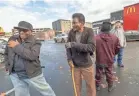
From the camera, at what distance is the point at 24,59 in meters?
3.84

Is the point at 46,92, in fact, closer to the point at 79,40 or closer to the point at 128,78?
the point at 79,40

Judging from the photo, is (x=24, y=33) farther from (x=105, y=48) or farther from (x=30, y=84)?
(x=105, y=48)

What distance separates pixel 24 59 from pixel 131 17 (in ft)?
72.8

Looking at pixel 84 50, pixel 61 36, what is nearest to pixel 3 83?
pixel 84 50

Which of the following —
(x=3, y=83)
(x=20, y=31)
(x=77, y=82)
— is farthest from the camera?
(x=3, y=83)

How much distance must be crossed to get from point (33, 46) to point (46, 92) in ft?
3.04

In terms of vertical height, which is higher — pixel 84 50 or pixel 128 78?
pixel 84 50

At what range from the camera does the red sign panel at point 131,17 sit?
2406 centimetres

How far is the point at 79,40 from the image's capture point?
165 inches

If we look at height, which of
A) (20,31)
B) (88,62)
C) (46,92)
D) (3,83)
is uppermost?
(20,31)

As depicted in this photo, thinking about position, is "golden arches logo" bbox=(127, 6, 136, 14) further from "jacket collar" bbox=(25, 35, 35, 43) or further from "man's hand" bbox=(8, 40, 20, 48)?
"man's hand" bbox=(8, 40, 20, 48)

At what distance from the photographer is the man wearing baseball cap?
147 inches

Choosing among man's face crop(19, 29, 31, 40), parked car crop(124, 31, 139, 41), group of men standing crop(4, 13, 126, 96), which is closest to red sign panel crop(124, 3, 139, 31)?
parked car crop(124, 31, 139, 41)

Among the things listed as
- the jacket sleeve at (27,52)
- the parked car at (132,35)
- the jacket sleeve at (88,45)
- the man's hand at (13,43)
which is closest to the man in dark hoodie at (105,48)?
the jacket sleeve at (88,45)
